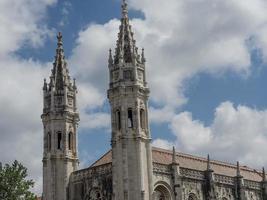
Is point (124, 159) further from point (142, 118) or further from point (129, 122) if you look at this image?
point (142, 118)

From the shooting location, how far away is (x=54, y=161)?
190 feet

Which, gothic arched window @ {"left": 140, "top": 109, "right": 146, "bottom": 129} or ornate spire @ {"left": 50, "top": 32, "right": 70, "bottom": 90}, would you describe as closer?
gothic arched window @ {"left": 140, "top": 109, "right": 146, "bottom": 129}

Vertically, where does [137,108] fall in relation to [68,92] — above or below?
below

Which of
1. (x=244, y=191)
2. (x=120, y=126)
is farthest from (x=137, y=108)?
(x=244, y=191)

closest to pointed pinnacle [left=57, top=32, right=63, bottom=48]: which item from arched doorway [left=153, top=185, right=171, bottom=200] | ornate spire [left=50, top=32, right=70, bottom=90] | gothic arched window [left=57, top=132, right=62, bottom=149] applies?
ornate spire [left=50, top=32, right=70, bottom=90]

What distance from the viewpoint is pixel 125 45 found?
56.1m

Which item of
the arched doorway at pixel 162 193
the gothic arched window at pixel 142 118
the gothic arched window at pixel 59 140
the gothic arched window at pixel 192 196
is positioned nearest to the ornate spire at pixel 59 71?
the gothic arched window at pixel 59 140

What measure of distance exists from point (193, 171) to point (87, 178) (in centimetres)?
922

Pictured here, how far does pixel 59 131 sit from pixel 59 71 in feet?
20.2

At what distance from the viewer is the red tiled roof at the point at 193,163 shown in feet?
189

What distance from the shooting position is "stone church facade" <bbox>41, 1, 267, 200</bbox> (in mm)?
52156

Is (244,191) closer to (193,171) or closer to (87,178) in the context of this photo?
(193,171)

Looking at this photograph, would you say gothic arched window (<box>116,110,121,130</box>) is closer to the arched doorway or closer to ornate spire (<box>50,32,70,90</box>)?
the arched doorway

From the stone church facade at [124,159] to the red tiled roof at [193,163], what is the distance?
0.13 metres
